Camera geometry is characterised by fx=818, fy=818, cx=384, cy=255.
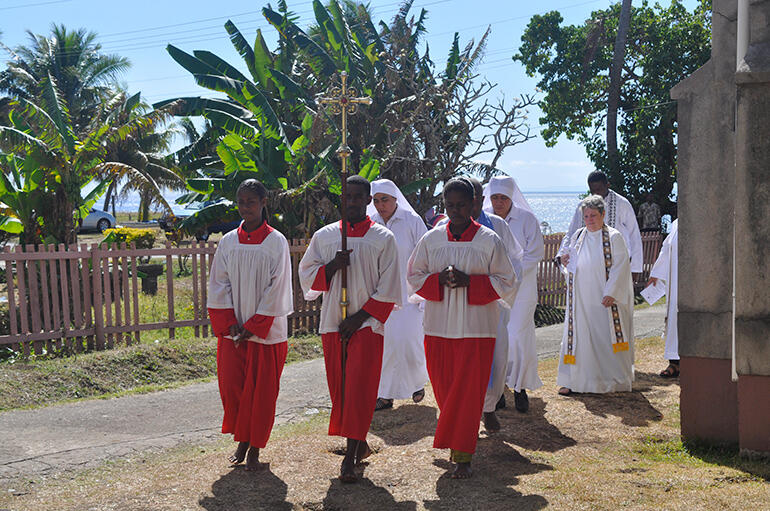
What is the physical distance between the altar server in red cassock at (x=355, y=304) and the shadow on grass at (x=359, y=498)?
85mm

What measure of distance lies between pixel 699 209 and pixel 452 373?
6.92 feet

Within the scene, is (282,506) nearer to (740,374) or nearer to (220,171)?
(740,374)

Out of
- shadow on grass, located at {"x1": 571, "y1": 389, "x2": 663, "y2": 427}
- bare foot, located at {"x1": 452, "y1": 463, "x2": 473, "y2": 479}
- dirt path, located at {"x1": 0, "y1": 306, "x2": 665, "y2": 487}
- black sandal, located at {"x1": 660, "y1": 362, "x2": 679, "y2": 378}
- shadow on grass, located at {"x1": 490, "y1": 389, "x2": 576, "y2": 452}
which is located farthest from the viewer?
black sandal, located at {"x1": 660, "y1": 362, "x2": 679, "y2": 378}

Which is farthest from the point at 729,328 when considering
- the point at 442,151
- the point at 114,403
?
the point at 442,151

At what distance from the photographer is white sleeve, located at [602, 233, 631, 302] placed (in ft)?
25.1

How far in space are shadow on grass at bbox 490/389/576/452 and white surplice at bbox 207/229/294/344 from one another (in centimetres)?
198

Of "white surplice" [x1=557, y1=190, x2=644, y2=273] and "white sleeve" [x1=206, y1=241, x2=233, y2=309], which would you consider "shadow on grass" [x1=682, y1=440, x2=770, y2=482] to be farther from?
"white sleeve" [x1=206, y1=241, x2=233, y2=309]

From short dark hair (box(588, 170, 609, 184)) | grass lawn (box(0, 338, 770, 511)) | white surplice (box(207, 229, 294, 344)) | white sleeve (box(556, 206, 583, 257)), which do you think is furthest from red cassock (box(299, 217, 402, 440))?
short dark hair (box(588, 170, 609, 184))

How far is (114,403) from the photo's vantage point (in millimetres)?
7691

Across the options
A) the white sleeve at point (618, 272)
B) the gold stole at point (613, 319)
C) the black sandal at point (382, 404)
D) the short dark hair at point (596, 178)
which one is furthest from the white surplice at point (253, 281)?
the short dark hair at point (596, 178)

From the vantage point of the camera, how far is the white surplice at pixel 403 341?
7.27 metres

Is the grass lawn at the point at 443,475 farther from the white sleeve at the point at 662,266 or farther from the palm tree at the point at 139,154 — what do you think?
the palm tree at the point at 139,154

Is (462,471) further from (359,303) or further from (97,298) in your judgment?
(97,298)

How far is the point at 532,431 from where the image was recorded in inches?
254
